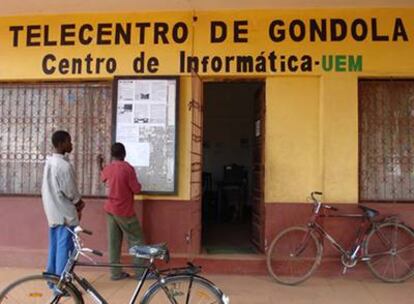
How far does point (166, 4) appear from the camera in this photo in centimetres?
704

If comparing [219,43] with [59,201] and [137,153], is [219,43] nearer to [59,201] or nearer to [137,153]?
[137,153]

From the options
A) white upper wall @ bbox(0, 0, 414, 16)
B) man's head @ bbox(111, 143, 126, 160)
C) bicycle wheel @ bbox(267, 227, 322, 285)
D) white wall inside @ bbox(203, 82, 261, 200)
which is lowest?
bicycle wheel @ bbox(267, 227, 322, 285)

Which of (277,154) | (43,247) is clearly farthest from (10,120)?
(277,154)

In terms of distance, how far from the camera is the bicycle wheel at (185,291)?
13.7ft

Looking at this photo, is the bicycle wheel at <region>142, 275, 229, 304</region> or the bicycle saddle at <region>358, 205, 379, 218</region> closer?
the bicycle wheel at <region>142, 275, 229, 304</region>

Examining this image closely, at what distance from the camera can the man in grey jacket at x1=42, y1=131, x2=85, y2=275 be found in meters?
5.81

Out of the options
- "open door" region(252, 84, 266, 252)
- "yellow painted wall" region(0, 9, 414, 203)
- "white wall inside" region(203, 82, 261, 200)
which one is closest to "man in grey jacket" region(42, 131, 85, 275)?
"yellow painted wall" region(0, 9, 414, 203)

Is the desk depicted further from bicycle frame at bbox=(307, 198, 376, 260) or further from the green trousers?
the green trousers

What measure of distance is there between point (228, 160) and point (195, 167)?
7.00 m

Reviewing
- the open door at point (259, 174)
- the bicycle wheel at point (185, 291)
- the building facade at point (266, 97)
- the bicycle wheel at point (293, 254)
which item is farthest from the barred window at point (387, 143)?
the bicycle wheel at point (185, 291)

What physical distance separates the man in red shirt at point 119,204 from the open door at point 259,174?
1.75 metres

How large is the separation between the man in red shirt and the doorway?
116 inches

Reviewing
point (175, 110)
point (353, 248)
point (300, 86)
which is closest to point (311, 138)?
point (300, 86)

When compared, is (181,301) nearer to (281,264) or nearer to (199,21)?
(281,264)
